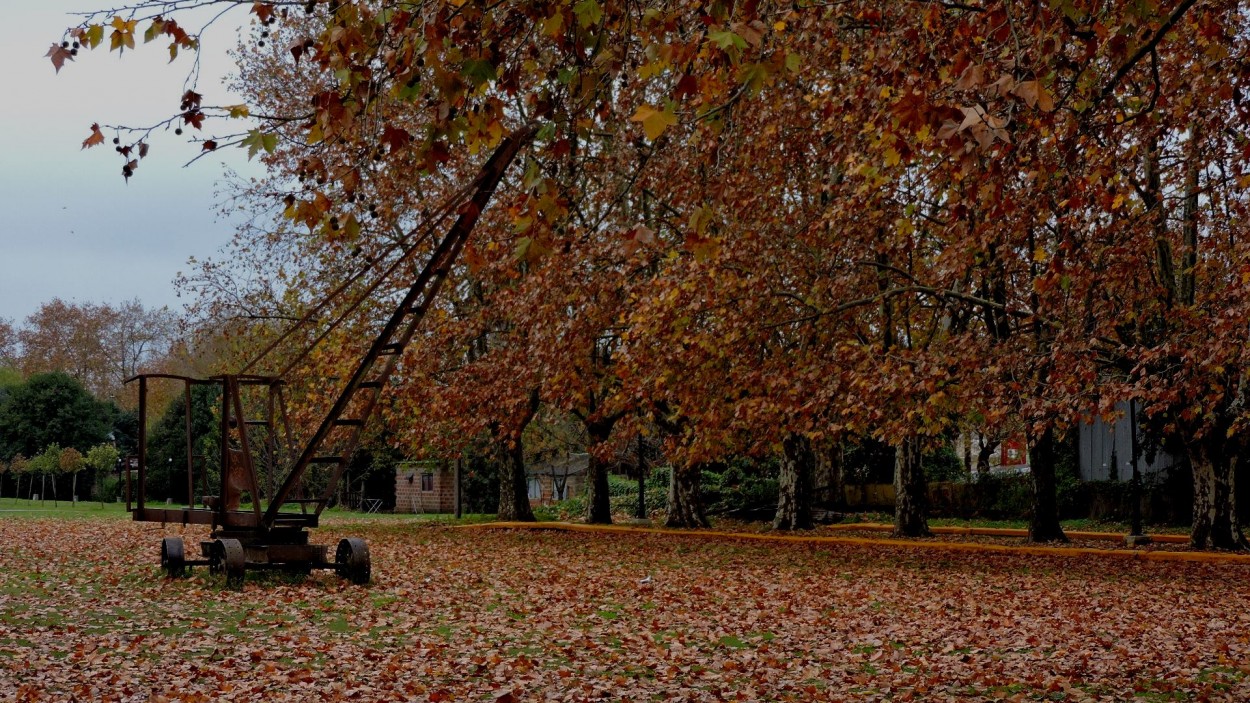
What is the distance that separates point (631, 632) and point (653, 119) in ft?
23.7

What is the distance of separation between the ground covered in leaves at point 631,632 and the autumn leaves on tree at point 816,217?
8.93 ft

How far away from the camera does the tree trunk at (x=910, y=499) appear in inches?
1005

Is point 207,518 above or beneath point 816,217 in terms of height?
beneath

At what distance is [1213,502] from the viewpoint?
2055 centimetres

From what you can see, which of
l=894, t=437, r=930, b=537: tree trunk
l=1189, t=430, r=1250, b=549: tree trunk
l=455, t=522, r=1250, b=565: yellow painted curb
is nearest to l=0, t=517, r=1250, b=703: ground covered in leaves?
l=455, t=522, r=1250, b=565: yellow painted curb

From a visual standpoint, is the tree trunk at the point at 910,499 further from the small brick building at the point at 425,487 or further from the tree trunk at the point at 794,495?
the small brick building at the point at 425,487

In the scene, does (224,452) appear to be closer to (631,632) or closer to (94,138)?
(631,632)

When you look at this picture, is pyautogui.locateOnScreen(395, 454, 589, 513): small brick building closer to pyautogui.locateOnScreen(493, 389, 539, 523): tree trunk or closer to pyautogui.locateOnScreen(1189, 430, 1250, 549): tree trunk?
pyautogui.locateOnScreen(493, 389, 539, 523): tree trunk

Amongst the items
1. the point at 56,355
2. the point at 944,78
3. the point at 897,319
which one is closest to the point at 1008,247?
the point at 944,78

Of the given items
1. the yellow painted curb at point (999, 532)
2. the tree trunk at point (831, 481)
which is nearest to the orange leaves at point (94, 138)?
the yellow painted curb at point (999, 532)

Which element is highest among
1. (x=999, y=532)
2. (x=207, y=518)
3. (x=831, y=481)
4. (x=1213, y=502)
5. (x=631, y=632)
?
(x=207, y=518)

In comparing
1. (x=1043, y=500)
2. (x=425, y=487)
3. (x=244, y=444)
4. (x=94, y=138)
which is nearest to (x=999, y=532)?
(x=1043, y=500)

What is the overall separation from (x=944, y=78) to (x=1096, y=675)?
4.98 metres

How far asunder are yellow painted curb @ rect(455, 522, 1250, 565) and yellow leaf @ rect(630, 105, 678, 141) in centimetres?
1742
